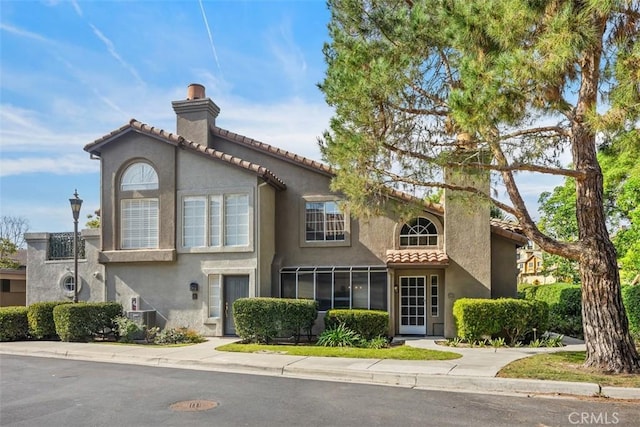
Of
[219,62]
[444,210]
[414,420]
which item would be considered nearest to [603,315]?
[414,420]

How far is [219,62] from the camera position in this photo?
50.7 feet

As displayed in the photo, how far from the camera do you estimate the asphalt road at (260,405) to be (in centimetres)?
757

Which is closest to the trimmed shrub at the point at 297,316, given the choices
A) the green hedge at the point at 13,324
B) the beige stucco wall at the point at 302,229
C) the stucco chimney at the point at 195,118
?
the beige stucco wall at the point at 302,229

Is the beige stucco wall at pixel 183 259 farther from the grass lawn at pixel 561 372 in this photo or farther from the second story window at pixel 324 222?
the grass lawn at pixel 561 372

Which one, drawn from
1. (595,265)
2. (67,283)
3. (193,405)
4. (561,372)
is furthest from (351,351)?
(67,283)

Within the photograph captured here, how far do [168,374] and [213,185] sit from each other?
26.0ft

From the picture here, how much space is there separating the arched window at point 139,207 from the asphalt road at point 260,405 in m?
7.74

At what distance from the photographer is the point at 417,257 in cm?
1664

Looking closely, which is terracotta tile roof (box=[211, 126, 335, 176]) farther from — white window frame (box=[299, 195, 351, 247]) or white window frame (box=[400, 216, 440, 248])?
white window frame (box=[400, 216, 440, 248])

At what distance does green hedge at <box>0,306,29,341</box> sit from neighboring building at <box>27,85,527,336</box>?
7.14 feet

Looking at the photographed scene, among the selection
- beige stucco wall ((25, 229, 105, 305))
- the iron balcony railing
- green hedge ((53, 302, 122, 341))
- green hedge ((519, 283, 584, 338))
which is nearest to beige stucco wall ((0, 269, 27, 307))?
beige stucco wall ((25, 229, 105, 305))

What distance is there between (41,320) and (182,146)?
750cm

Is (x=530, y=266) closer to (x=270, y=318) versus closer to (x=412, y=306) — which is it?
(x=412, y=306)

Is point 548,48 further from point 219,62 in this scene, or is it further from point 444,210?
point 219,62
